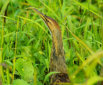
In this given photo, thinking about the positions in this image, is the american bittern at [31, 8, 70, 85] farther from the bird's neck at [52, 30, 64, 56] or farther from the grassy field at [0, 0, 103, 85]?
the grassy field at [0, 0, 103, 85]

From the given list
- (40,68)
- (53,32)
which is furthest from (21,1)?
(53,32)

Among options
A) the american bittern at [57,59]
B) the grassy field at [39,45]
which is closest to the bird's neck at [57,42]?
the american bittern at [57,59]

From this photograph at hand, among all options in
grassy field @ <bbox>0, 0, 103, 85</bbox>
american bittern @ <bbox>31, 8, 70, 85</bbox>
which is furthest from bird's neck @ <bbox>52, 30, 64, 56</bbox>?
grassy field @ <bbox>0, 0, 103, 85</bbox>

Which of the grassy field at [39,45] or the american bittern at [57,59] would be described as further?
the grassy field at [39,45]

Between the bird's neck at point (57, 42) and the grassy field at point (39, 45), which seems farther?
the grassy field at point (39, 45)

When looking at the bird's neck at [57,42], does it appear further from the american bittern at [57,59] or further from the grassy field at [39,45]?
the grassy field at [39,45]

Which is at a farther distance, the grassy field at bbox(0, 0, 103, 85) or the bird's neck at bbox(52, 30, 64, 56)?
the grassy field at bbox(0, 0, 103, 85)

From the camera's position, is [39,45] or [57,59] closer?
[57,59]

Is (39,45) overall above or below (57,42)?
below

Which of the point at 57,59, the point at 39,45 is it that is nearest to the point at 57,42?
the point at 57,59

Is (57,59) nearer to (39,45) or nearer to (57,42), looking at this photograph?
(57,42)

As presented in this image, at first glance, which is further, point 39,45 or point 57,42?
point 39,45

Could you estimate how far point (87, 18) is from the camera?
3.80m

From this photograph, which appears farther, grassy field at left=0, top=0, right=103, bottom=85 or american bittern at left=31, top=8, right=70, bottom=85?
grassy field at left=0, top=0, right=103, bottom=85
